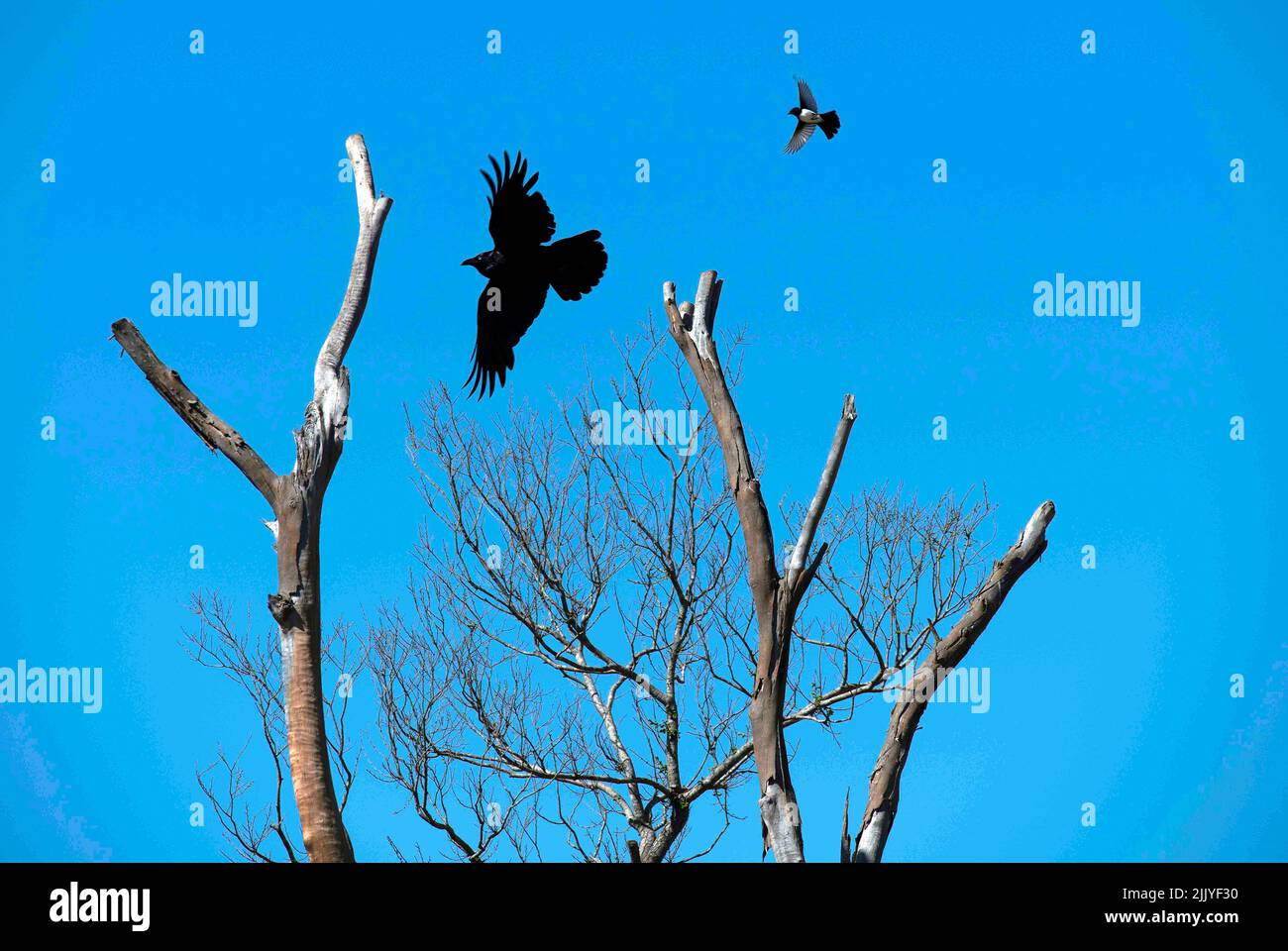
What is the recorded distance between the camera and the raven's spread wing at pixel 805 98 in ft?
34.1

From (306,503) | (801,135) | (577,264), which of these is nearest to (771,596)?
(306,503)

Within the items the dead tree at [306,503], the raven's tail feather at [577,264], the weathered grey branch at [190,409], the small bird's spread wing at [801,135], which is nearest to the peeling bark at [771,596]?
the raven's tail feather at [577,264]

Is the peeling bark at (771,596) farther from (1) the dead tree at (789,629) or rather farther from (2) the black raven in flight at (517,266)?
(2) the black raven in flight at (517,266)

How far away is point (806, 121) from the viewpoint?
10453 millimetres

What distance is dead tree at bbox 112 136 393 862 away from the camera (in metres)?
5.69

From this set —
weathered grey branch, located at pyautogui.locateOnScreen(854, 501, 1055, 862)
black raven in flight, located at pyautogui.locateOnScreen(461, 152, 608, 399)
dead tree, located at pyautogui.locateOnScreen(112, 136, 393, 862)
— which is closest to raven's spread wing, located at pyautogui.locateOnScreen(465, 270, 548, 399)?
black raven in flight, located at pyautogui.locateOnScreen(461, 152, 608, 399)

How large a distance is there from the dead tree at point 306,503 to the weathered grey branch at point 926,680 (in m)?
2.47

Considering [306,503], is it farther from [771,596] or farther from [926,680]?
[926,680]

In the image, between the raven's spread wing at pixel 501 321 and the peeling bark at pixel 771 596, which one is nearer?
the peeling bark at pixel 771 596

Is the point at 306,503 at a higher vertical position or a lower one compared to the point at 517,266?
lower

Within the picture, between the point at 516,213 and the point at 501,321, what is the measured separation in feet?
2.17
